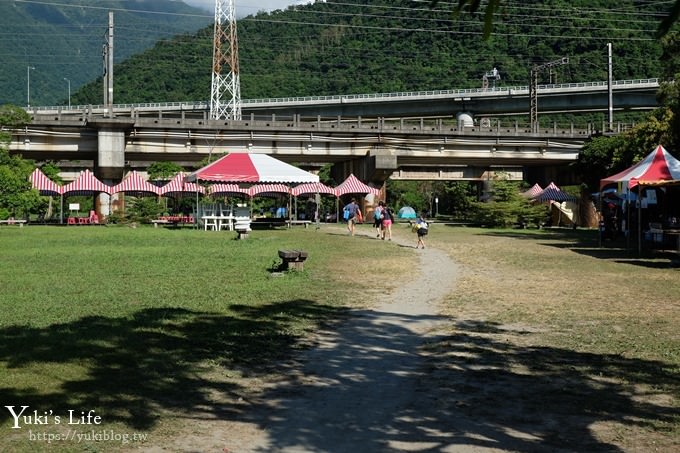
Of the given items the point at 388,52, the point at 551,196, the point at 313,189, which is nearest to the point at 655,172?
the point at 551,196

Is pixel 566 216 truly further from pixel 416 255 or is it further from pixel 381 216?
pixel 416 255

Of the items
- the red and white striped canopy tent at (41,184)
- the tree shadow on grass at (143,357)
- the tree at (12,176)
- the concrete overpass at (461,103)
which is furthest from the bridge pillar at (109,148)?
the tree shadow on grass at (143,357)

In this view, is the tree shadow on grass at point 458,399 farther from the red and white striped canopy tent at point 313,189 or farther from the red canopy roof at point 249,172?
the red and white striped canopy tent at point 313,189

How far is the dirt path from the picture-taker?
18.0ft

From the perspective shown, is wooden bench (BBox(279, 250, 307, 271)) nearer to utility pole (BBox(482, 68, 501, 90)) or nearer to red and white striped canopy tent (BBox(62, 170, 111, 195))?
red and white striped canopy tent (BBox(62, 170, 111, 195))

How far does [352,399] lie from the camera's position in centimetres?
661

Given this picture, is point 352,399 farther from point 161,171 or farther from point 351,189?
point 161,171

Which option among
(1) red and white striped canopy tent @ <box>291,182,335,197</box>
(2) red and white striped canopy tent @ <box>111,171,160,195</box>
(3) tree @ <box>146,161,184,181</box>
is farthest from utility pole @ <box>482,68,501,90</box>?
(2) red and white striped canopy tent @ <box>111,171,160,195</box>

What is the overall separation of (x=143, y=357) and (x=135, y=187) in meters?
42.4

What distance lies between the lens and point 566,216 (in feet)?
175

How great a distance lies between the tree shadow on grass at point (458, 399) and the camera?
554 cm

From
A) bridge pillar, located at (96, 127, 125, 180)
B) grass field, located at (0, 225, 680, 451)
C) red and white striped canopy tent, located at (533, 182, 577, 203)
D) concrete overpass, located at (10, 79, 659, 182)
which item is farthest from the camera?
concrete overpass, located at (10, 79, 659, 182)

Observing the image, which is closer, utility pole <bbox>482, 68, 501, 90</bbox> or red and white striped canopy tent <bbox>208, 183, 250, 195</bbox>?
red and white striped canopy tent <bbox>208, 183, 250, 195</bbox>

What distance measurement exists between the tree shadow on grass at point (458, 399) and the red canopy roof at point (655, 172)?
15.2 metres
